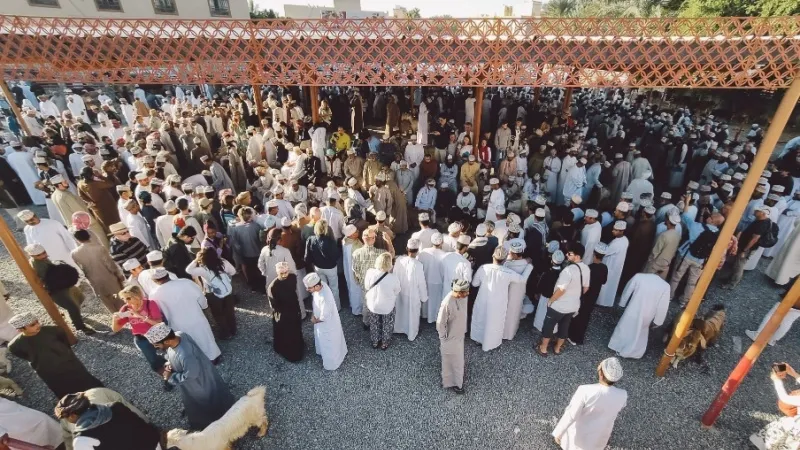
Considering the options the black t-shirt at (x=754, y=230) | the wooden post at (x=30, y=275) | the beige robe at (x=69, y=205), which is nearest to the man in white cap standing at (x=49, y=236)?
the beige robe at (x=69, y=205)

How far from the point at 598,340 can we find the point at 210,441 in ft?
16.4

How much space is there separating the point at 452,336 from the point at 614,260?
10.1ft

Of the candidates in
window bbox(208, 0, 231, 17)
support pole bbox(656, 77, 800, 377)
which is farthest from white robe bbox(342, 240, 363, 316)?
window bbox(208, 0, 231, 17)

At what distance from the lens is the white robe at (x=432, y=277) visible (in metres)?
5.43

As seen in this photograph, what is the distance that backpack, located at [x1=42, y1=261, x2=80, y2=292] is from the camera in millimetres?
5012

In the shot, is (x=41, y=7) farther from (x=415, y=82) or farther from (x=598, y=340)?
(x=598, y=340)

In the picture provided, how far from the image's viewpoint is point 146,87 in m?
18.4

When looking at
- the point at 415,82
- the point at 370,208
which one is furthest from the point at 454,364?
the point at 415,82

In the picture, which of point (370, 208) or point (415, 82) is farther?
point (370, 208)

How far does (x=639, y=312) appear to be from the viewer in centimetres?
493

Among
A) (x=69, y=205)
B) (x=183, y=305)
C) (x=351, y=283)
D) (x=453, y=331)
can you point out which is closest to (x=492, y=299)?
(x=453, y=331)

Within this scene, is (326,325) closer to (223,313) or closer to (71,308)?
(223,313)

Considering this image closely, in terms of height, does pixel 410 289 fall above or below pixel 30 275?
below

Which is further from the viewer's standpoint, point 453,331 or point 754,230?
point 754,230
